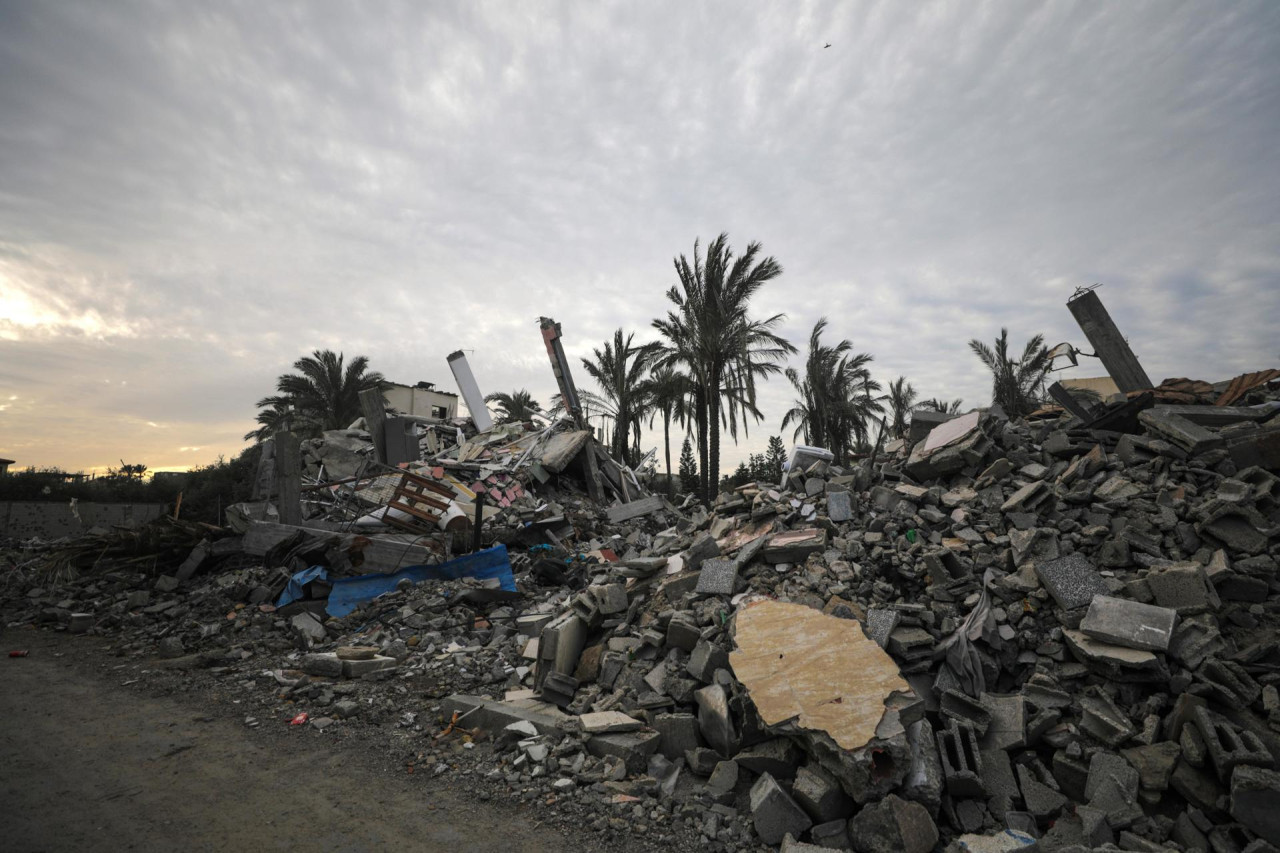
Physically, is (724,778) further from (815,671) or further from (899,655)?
(899,655)

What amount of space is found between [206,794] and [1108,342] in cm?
1255

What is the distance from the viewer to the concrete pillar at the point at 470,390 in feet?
66.3

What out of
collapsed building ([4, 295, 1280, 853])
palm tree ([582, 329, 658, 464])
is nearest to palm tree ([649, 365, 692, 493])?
palm tree ([582, 329, 658, 464])

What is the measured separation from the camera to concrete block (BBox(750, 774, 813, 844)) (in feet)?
11.5

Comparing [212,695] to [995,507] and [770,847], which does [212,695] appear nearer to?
[770,847]

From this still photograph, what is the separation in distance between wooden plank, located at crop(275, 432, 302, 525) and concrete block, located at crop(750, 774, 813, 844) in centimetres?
996

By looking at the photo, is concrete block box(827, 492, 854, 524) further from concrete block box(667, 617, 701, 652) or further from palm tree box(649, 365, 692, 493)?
palm tree box(649, 365, 692, 493)

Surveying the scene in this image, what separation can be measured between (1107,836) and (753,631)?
8.08 ft

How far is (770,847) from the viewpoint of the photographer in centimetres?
348

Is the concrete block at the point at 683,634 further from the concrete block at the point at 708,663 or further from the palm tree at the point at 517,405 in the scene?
the palm tree at the point at 517,405

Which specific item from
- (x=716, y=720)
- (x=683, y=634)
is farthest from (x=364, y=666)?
(x=716, y=720)

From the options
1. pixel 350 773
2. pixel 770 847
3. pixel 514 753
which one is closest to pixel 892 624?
pixel 770 847

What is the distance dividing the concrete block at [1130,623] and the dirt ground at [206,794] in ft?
13.4

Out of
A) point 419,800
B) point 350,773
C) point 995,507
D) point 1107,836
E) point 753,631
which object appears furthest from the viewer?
point 995,507
